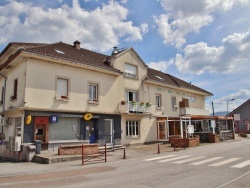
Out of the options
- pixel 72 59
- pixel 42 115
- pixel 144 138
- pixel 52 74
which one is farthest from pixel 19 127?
pixel 144 138

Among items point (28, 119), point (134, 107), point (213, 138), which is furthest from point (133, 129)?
point (28, 119)

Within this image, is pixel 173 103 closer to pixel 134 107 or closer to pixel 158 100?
pixel 158 100

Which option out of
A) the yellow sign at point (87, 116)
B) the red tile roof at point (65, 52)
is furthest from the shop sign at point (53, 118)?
the red tile roof at point (65, 52)

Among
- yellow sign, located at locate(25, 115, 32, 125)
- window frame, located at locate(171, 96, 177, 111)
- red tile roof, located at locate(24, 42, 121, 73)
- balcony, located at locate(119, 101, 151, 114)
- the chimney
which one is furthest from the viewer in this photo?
window frame, located at locate(171, 96, 177, 111)

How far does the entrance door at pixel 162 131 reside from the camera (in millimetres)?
26461

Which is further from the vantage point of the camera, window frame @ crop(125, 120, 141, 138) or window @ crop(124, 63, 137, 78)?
window @ crop(124, 63, 137, 78)

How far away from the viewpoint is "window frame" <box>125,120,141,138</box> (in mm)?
23750

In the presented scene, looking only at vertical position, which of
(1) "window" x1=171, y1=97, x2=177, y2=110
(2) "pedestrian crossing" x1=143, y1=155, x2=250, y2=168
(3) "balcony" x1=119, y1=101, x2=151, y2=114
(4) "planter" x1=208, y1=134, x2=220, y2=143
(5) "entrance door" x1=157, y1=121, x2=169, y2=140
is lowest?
(2) "pedestrian crossing" x1=143, y1=155, x2=250, y2=168

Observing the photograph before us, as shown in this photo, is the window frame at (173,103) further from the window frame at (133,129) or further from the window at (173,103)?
the window frame at (133,129)

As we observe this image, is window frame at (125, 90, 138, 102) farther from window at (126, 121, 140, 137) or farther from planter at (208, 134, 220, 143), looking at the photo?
planter at (208, 134, 220, 143)

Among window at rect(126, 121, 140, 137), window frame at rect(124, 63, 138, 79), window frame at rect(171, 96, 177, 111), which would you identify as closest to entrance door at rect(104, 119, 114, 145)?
window at rect(126, 121, 140, 137)

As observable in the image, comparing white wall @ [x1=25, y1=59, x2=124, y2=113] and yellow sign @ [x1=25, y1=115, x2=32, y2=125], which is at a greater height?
white wall @ [x1=25, y1=59, x2=124, y2=113]

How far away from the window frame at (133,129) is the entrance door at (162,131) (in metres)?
3.10

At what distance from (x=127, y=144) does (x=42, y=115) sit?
8847 mm
